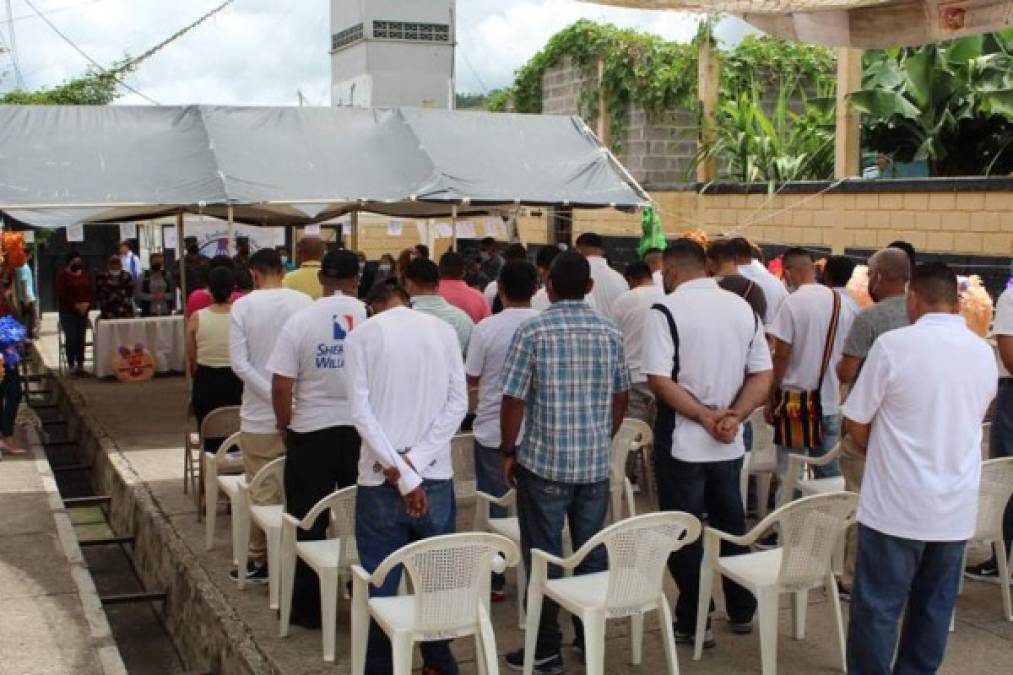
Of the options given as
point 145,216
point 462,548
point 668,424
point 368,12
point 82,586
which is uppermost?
point 368,12

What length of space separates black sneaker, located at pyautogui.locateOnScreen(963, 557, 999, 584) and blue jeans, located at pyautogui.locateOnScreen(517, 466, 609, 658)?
94.8 inches

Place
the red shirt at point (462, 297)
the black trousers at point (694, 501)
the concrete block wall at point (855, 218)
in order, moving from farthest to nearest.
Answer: the concrete block wall at point (855, 218) → the red shirt at point (462, 297) → the black trousers at point (694, 501)

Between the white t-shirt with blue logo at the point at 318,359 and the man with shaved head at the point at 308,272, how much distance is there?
283 cm

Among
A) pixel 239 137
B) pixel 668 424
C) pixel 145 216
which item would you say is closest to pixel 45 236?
pixel 145 216

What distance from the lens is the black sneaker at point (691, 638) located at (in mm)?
5191

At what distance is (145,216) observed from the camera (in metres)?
12.7

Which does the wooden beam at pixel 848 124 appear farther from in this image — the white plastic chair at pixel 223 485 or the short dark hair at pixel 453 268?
the white plastic chair at pixel 223 485

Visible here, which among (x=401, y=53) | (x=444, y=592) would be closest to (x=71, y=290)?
(x=444, y=592)

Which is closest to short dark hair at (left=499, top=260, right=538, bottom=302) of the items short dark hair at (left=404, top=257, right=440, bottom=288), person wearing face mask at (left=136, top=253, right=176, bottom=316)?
short dark hair at (left=404, top=257, right=440, bottom=288)

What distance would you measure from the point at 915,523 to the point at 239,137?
332 inches

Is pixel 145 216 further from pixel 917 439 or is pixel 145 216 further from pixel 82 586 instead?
pixel 917 439

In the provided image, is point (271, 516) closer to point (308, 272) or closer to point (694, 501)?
point (694, 501)

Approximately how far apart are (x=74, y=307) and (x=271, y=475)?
976 cm

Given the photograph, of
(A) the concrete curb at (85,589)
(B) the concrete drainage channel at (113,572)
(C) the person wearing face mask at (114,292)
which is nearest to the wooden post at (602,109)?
(C) the person wearing face mask at (114,292)
